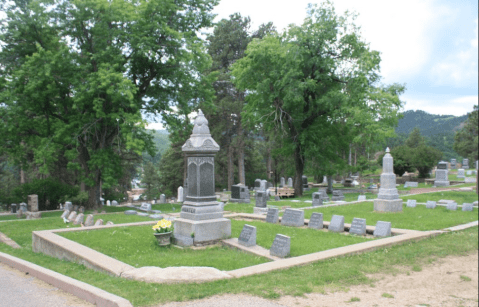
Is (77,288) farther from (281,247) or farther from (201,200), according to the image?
(201,200)

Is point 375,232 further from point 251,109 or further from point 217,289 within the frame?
point 251,109

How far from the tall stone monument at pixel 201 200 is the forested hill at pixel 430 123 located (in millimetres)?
81240

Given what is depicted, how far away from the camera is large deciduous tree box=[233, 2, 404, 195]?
25.4 metres

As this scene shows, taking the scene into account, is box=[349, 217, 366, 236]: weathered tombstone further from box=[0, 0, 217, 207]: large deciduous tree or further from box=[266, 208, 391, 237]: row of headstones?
box=[0, 0, 217, 207]: large deciduous tree

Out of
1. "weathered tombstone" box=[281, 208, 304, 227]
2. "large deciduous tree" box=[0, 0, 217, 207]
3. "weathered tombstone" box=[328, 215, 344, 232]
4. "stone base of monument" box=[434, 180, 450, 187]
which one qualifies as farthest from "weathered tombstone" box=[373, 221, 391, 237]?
"stone base of monument" box=[434, 180, 450, 187]

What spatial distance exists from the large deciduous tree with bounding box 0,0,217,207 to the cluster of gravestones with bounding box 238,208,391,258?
8918mm

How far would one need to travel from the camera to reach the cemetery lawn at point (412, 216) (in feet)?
43.8

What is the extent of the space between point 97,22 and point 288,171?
18.7 m

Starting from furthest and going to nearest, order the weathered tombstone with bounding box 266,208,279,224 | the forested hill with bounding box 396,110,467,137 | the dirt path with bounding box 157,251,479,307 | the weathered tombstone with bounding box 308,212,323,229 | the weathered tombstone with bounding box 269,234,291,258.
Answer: the forested hill with bounding box 396,110,467,137, the weathered tombstone with bounding box 266,208,279,224, the weathered tombstone with bounding box 308,212,323,229, the weathered tombstone with bounding box 269,234,291,258, the dirt path with bounding box 157,251,479,307

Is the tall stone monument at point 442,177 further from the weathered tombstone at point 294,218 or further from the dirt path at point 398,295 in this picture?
the dirt path at point 398,295

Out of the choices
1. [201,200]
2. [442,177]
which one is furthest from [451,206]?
[442,177]

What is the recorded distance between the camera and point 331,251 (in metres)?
8.95

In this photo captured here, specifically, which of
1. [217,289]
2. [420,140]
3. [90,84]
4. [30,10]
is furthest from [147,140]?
[420,140]

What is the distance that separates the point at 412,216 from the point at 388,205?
1.39 metres
